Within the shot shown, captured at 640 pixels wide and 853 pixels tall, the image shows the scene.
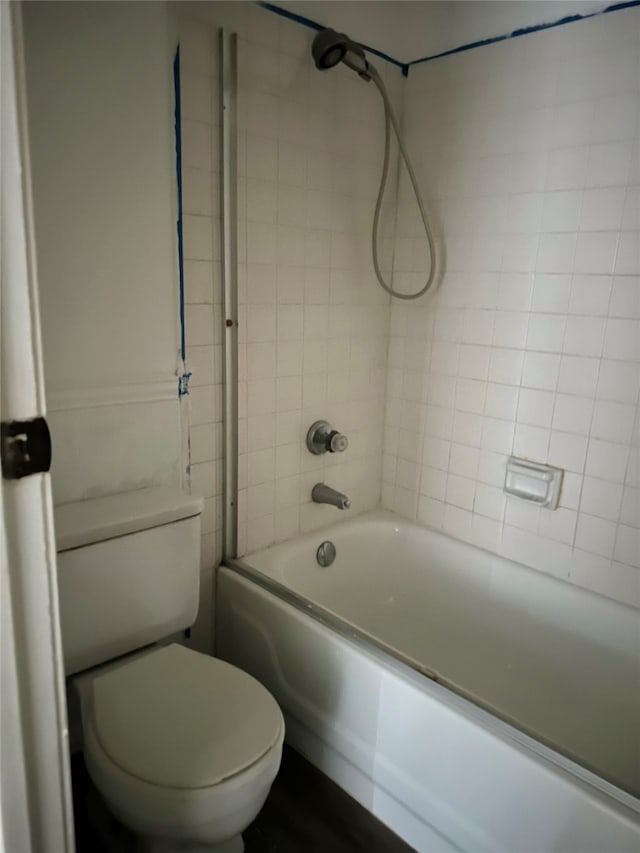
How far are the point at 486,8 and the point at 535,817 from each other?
211 centimetres

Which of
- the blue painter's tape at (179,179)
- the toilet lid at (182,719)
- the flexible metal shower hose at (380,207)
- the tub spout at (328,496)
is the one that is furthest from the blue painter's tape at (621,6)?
the toilet lid at (182,719)

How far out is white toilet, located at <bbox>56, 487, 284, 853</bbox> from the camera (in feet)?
3.68

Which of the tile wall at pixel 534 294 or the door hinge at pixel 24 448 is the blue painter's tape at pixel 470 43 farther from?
the door hinge at pixel 24 448

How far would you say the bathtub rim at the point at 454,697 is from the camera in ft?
3.67

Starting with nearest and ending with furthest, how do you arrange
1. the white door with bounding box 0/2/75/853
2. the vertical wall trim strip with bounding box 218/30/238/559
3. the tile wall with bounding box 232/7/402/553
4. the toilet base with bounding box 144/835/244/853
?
the white door with bounding box 0/2/75/853 < the toilet base with bounding box 144/835/244/853 < the vertical wall trim strip with bounding box 218/30/238/559 < the tile wall with bounding box 232/7/402/553

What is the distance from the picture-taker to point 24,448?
1.72ft

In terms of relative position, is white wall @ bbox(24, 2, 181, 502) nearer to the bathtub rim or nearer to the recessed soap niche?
the bathtub rim

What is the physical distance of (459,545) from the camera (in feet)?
6.68

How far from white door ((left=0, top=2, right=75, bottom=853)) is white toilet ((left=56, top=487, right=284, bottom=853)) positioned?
552mm

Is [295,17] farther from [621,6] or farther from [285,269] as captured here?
[621,6]

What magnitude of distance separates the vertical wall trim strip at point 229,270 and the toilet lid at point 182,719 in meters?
0.49

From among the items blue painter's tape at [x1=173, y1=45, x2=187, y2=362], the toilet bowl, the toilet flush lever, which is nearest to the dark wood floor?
the toilet bowl

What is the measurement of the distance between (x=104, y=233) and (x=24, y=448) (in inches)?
39.9

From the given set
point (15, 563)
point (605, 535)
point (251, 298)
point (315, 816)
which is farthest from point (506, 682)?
point (15, 563)
